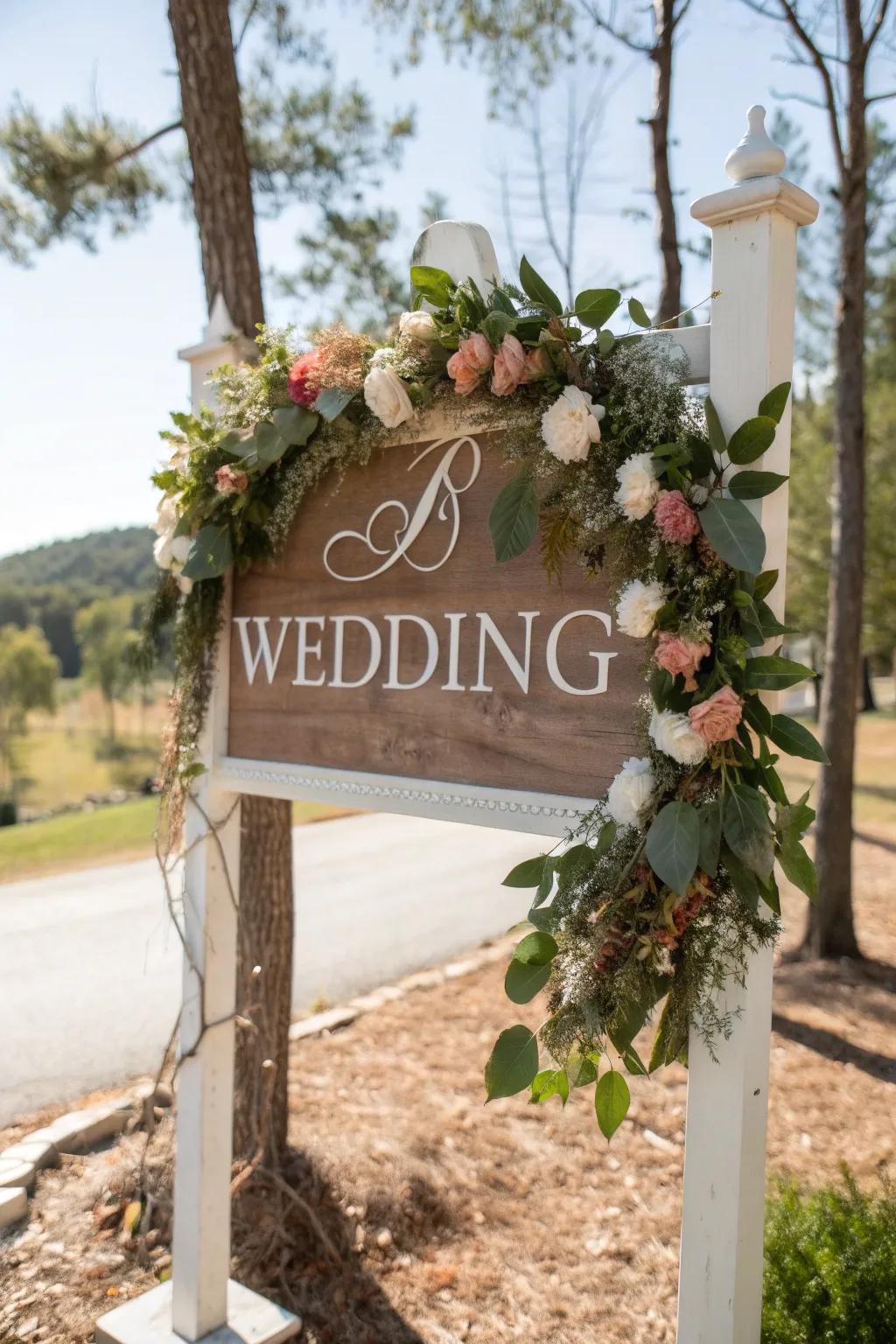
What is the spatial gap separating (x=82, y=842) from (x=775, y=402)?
892cm

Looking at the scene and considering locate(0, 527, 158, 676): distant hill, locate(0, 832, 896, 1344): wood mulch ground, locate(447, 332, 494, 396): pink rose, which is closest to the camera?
locate(447, 332, 494, 396): pink rose

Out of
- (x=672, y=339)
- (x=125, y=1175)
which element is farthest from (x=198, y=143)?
(x=125, y=1175)

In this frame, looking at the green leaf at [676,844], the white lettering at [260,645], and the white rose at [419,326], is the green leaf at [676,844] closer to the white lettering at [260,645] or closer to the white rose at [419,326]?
the white rose at [419,326]

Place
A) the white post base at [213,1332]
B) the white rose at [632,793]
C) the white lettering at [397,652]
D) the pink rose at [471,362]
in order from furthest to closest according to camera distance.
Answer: the white post base at [213,1332], the white lettering at [397,652], the pink rose at [471,362], the white rose at [632,793]

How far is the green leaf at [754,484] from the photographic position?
4.62 feet

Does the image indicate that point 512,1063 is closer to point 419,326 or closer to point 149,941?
point 419,326

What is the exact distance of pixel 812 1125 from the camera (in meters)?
3.46

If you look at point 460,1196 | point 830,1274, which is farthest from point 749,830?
point 460,1196

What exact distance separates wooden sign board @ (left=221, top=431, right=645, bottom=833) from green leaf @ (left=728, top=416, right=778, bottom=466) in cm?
32

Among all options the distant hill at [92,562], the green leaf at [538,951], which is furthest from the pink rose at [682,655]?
the distant hill at [92,562]

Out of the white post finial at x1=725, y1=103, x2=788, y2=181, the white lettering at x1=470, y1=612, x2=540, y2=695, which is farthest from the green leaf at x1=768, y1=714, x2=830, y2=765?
the white post finial at x1=725, y1=103, x2=788, y2=181

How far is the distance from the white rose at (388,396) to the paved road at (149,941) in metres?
2.43

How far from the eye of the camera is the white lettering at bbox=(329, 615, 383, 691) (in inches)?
78.7

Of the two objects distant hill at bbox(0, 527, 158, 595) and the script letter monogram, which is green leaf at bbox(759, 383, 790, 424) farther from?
distant hill at bbox(0, 527, 158, 595)
